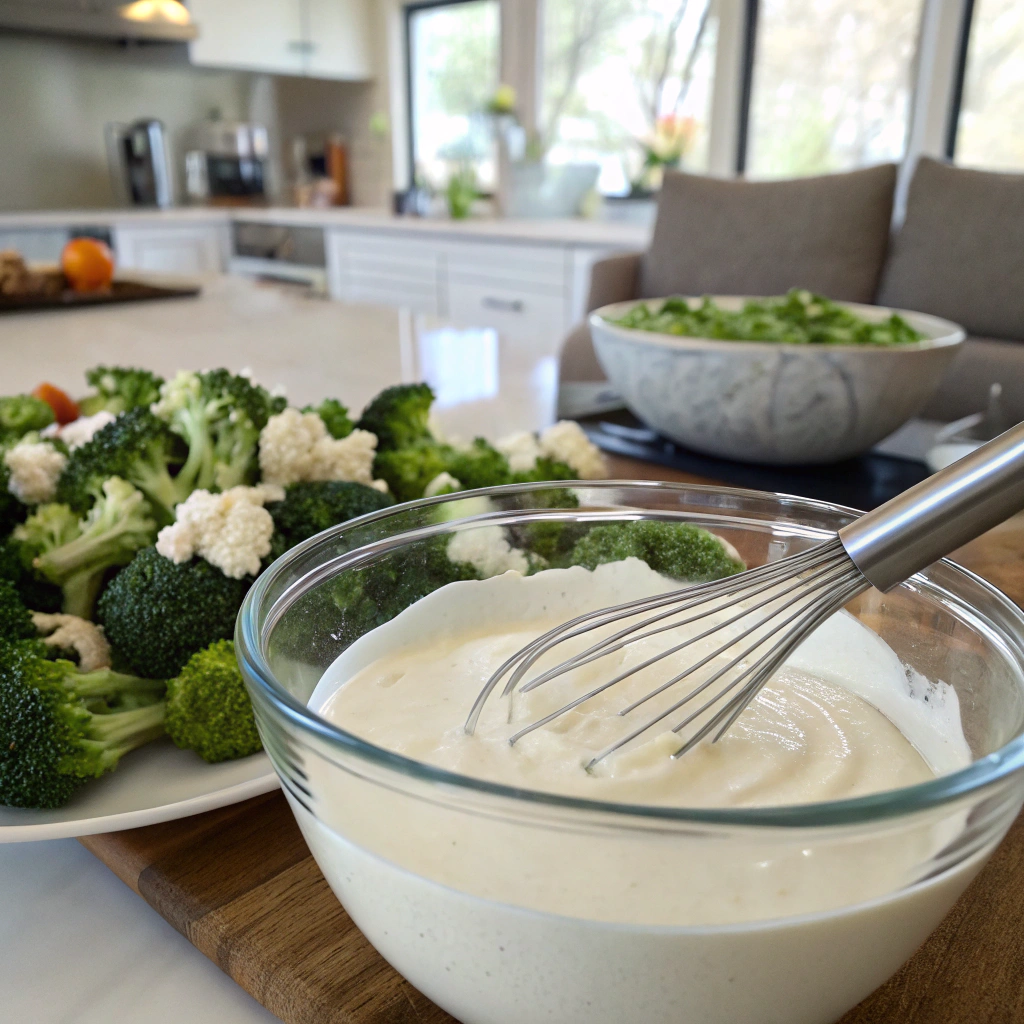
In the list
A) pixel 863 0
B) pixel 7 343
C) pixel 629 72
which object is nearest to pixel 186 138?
pixel 629 72

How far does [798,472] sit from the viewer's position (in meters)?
1.11

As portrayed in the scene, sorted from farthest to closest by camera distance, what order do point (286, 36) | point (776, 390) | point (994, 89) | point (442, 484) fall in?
point (286, 36) → point (994, 89) → point (776, 390) → point (442, 484)

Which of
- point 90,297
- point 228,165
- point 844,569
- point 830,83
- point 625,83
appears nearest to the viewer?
point 844,569

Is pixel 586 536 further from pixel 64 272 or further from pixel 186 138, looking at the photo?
pixel 186 138

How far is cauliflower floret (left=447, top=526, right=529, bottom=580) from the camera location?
0.58 meters

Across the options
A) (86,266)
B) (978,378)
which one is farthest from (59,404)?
(978,378)

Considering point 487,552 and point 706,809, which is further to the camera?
point 487,552

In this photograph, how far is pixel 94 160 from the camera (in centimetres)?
557

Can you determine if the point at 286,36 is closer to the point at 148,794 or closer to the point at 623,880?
the point at 148,794

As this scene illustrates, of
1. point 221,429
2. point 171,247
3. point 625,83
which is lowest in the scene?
point 171,247

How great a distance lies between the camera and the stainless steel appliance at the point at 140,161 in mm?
5301

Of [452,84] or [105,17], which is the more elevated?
[105,17]

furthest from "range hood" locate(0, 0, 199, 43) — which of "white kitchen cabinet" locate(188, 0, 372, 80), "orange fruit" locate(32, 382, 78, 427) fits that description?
"orange fruit" locate(32, 382, 78, 427)

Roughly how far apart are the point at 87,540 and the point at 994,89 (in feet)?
12.4
